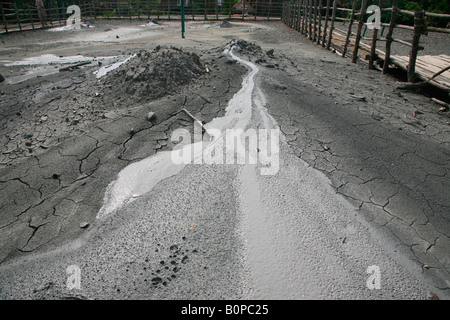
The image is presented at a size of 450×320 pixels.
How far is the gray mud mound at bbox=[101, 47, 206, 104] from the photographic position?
4562 millimetres

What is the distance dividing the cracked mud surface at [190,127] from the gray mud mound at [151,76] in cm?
6

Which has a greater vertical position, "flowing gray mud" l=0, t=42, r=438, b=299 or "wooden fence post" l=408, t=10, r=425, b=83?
"wooden fence post" l=408, t=10, r=425, b=83

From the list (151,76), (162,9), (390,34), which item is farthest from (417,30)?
(162,9)

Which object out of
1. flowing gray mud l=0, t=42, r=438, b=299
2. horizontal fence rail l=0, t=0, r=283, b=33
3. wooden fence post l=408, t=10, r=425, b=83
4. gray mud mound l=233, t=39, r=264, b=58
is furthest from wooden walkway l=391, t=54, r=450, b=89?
horizontal fence rail l=0, t=0, r=283, b=33

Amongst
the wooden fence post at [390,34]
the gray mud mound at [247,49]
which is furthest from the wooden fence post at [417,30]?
the gray mud mound at [247,49]

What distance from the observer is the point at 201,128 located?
3.78 meters

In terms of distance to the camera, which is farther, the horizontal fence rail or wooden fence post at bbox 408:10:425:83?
the horizontal fence rail

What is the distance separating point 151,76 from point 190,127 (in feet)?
4.89

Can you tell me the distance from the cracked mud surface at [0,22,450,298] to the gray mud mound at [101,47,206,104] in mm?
63

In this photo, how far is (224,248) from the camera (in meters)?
2.24

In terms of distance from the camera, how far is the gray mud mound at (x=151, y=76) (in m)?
4.56

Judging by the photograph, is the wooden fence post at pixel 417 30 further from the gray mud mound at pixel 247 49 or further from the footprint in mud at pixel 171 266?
the footprint in mud at pixel 171 266

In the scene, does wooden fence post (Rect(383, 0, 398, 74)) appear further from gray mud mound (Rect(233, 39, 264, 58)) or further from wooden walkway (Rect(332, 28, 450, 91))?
gray mud mound (Rect(233, 39, 264, 58))

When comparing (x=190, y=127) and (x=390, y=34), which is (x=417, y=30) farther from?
(x=190, y=127)
